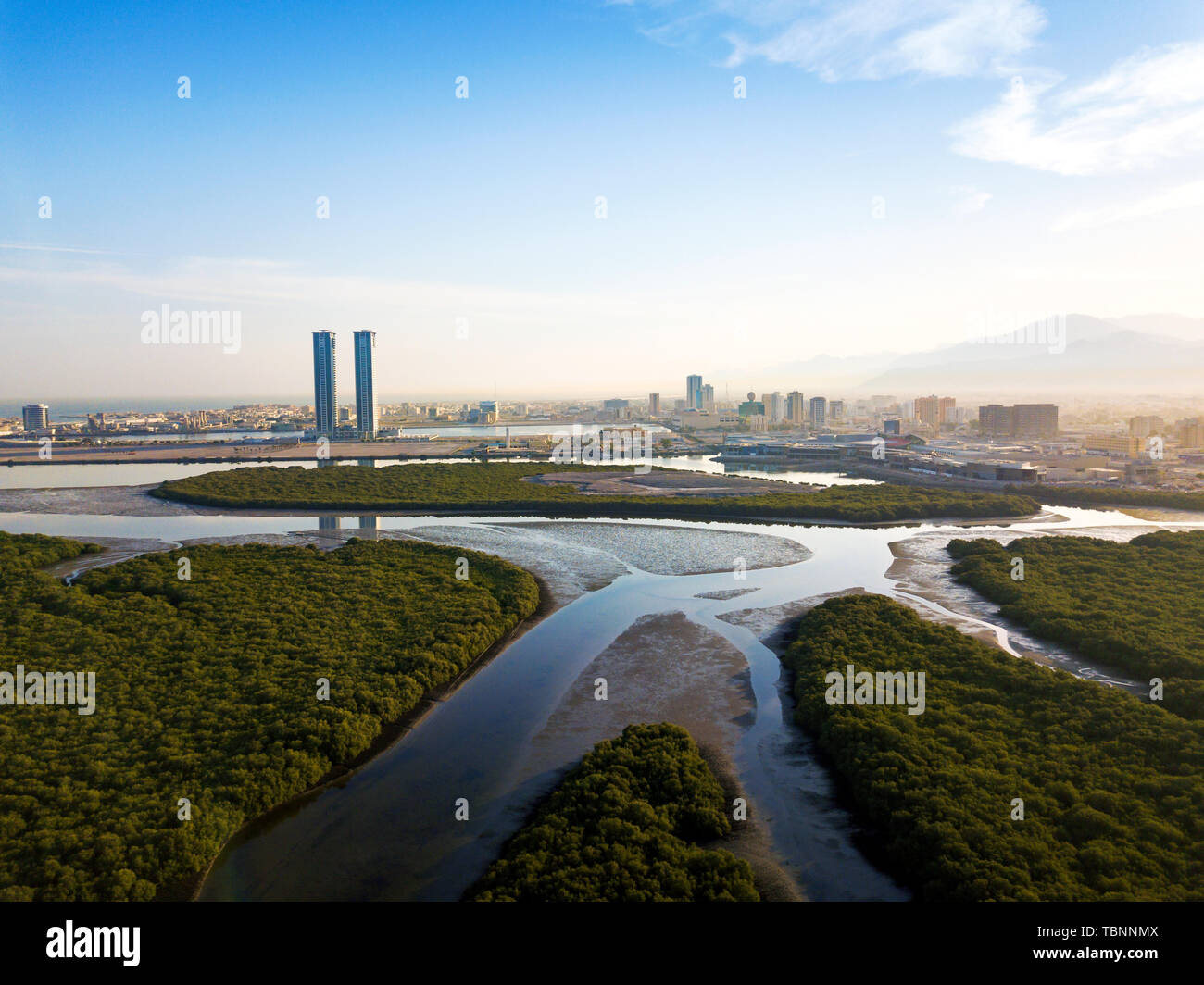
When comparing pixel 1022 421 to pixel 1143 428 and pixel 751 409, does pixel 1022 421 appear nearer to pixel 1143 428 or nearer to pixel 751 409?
pixel 1143 428

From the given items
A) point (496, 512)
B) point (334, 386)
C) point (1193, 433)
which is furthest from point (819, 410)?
point (496, 512)

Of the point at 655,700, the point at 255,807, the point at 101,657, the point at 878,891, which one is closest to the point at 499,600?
the point at 655,700

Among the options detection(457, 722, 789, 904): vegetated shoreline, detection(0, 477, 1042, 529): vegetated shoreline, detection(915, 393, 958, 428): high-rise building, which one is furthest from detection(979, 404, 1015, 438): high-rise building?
detection(457, 722, 789, 904): vegetated shoreline

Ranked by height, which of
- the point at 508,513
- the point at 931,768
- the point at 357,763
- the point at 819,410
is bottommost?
the point at 357,763

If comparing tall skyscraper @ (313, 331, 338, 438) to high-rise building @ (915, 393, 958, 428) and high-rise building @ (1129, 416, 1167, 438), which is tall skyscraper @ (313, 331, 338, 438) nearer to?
high-rise building @ (915, 393, 958, 428)

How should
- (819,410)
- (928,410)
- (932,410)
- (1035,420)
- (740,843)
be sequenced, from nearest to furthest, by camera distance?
(740,843) → (1035,420) → (932,410) → (928,410) → (819,410)

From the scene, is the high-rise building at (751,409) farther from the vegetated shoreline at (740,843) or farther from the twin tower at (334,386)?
the vegetated shoreline at (740,843)
